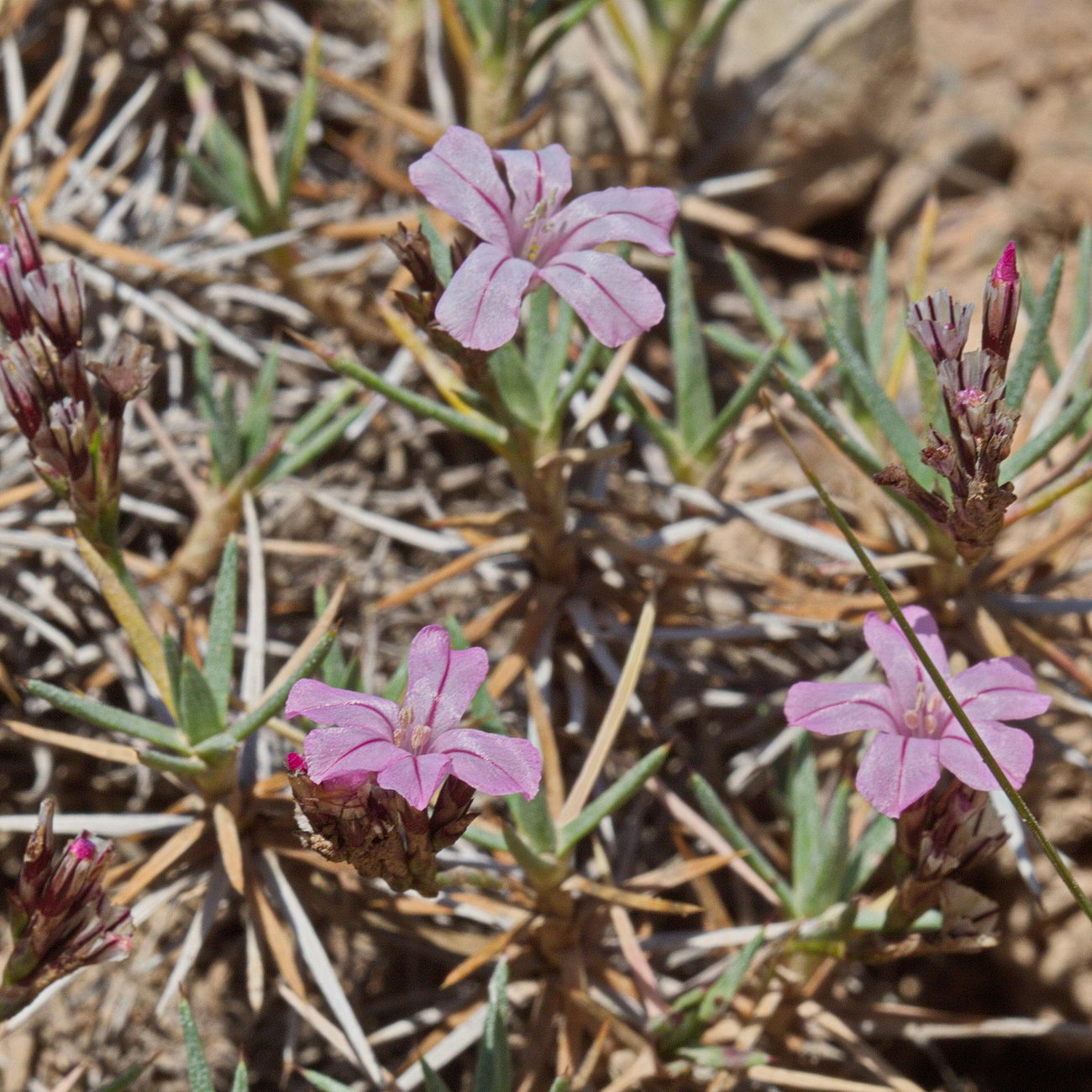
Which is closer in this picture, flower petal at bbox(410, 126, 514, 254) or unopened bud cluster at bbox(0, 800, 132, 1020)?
unopened bud cluster at bbox(0, 800, 132, 1020)

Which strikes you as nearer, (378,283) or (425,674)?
(425,674)

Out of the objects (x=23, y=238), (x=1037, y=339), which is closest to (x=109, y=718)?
(x=23, y=238)

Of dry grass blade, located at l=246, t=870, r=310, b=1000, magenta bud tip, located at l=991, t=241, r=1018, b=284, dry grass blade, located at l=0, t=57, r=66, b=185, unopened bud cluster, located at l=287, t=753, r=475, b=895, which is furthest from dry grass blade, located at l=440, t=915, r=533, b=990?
dry grass blade, located at l=0, t=57, r=66, b=185

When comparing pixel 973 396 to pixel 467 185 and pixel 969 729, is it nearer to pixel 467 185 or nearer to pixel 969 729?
pixel 969 729

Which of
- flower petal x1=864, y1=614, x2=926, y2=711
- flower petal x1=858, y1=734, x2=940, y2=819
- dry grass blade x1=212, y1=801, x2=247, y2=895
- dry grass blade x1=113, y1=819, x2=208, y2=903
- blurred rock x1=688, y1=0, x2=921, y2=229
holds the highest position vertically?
blurred rock x1=688, y1=0, x2=921, y2=229

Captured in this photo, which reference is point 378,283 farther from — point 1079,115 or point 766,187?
point 1079,115

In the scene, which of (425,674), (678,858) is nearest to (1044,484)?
(678,858)

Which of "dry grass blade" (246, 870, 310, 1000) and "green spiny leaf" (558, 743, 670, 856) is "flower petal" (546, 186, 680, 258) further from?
"dry grass blade" (246, 870, 310, 1000)
